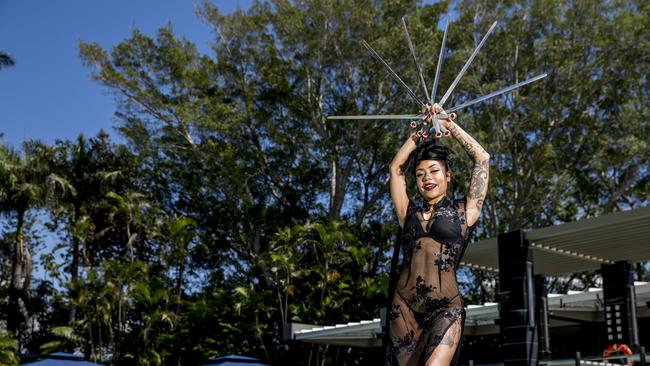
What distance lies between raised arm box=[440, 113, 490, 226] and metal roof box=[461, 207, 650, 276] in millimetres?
8317

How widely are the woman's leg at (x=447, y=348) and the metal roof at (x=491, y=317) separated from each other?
489 inches

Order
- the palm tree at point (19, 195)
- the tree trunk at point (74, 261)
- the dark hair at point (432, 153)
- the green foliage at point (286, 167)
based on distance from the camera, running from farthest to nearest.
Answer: the tree trunk at point (74, 261) → the palm tree at point (19, 195) → the green foliage at point (286, 167) → the dark hair at point (432, 153)

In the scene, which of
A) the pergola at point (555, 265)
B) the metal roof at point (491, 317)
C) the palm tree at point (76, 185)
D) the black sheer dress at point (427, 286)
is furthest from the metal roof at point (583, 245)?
the palm tree at point (76, 185)

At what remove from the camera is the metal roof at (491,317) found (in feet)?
54.1

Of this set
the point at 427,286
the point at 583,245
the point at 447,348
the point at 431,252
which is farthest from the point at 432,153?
the point at 583,245

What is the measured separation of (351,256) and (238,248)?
5440 millimetres

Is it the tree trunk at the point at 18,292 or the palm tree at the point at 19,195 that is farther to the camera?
the tree trunk at the point at 18,292

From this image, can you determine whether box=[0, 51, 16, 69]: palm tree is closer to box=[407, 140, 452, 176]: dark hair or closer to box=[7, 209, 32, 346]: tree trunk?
box=[7, 209, 32, 346]: tree trunk

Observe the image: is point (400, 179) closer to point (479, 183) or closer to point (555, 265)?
point (479, 183)

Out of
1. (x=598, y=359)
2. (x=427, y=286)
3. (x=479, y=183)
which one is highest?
(x=479, y=183)

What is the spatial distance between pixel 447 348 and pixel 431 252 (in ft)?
1.48

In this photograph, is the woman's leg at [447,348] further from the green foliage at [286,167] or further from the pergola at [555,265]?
the green foliage at [286,167]

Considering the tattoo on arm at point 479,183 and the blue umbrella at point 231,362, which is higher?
the tattoo on arm at point 479,183

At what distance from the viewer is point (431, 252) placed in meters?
3.71
